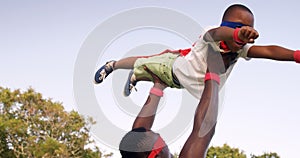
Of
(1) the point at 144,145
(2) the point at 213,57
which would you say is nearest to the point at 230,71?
(2) the point at 213,57

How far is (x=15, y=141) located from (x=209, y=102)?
1235 inches

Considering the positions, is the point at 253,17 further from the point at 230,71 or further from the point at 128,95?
the point at 128,95

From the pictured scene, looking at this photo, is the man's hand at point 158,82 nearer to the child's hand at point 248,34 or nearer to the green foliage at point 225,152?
the child's hand at point 248,34

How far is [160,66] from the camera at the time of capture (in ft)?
12.9

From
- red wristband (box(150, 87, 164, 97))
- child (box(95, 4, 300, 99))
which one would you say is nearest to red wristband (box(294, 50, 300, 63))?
child (box(95, 4, 300, 99))

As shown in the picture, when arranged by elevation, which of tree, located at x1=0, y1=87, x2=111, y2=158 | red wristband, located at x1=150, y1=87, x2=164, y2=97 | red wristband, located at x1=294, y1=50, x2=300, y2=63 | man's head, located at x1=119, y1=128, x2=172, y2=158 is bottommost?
man's head, located at x1=119, y1=128, x2=172, y2=158

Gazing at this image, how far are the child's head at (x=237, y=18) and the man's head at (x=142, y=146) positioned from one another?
936mm

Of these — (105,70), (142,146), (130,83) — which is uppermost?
(105,70)

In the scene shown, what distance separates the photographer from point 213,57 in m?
3.65

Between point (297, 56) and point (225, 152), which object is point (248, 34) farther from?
point (225, 152)

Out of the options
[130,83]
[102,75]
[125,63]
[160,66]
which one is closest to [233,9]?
[160,66]

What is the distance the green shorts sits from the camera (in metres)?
3.94

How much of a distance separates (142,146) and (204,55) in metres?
1.14

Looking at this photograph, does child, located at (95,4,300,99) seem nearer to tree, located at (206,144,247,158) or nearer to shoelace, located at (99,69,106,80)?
shoelace, located at (99,69,106,80)
